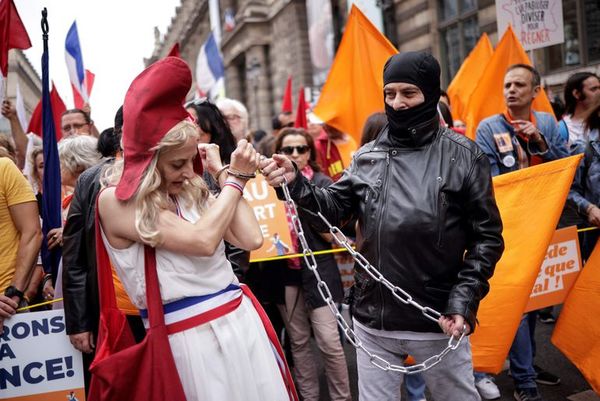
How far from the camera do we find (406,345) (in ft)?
7.83

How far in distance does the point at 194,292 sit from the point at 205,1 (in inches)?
1793

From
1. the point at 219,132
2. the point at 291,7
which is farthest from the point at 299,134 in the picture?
the point at 291,7

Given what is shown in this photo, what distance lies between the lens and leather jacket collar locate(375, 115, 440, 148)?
236 centimetres

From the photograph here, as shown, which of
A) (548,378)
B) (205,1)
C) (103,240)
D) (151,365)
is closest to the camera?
(151,365)

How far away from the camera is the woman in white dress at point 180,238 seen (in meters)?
1.95

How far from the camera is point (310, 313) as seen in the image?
3879mm

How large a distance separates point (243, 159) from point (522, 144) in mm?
2576

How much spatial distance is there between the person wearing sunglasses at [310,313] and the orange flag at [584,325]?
151 cm

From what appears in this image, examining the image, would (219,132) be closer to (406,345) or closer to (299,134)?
(299,134)

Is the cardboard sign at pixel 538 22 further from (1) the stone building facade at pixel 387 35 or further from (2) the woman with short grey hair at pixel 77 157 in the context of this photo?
(2) the woman with short grey hair at pixel 77 157

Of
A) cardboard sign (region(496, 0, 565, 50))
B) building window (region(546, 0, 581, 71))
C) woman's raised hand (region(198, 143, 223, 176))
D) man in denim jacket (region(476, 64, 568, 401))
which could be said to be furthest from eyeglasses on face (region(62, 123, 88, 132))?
building window (region(546, 0, 581, 71))

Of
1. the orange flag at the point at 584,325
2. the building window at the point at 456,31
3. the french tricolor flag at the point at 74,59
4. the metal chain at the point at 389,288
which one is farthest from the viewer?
the building window at the point at 456,31

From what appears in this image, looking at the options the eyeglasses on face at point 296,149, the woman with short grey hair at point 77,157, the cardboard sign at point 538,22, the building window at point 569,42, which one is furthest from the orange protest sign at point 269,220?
the building window at point 569,42

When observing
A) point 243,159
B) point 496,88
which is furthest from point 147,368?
point 496,88
